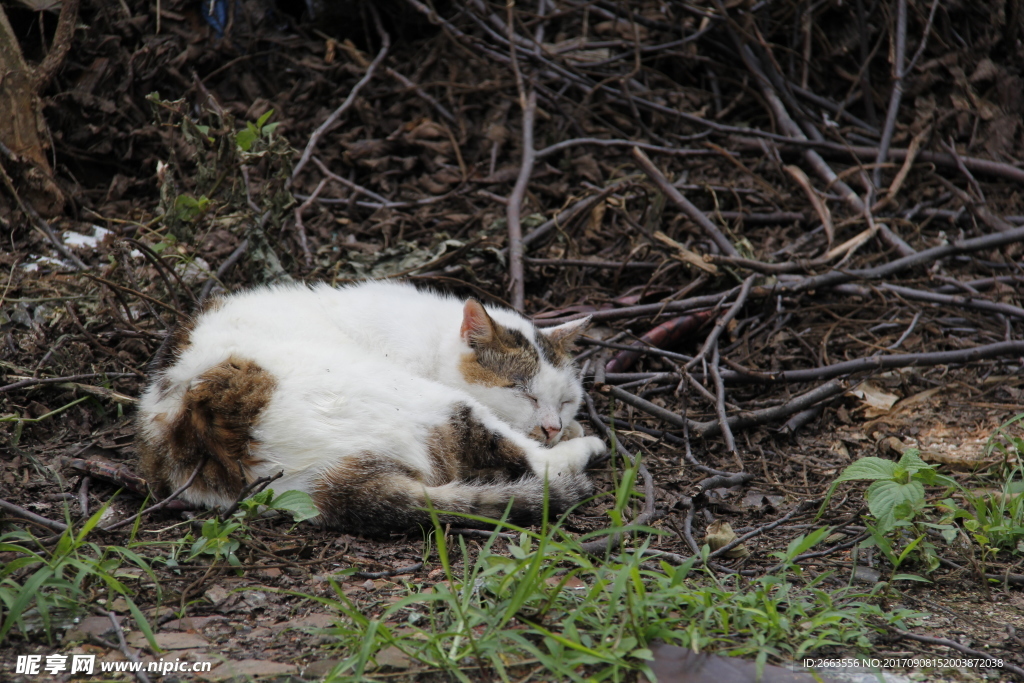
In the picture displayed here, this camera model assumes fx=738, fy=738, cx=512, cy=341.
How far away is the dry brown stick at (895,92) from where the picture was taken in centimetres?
541

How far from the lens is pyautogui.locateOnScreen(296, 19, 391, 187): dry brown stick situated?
523cm

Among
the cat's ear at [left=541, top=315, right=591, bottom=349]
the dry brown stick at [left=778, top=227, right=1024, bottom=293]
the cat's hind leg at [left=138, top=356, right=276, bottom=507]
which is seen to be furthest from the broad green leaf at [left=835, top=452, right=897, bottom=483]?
the cat's hind leg at [left=138, top=356, right=276, bottom=507]

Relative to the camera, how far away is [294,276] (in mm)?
4512

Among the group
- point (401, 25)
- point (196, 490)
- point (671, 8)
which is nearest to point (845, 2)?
point (671, 8)

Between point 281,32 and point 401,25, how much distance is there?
999 millimetres

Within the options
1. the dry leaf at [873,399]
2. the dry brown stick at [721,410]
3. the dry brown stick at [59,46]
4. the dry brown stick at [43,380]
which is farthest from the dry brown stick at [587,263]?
the dry brown stick at [59,46]

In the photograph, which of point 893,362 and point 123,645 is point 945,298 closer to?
point 893,362

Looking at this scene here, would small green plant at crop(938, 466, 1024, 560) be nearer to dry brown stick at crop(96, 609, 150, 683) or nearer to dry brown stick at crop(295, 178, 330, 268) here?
dry brown stick at crop(96, 609, 150, 683)

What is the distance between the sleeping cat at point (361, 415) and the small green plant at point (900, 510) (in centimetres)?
101

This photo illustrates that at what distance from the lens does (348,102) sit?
5.68m

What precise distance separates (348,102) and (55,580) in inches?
171

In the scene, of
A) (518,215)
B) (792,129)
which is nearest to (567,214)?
(518,215)

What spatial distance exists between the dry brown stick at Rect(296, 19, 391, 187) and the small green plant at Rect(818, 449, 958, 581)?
3.91 metres

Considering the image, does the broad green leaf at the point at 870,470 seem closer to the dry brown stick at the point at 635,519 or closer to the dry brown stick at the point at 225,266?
the dry brown stick at the point at 635,519
